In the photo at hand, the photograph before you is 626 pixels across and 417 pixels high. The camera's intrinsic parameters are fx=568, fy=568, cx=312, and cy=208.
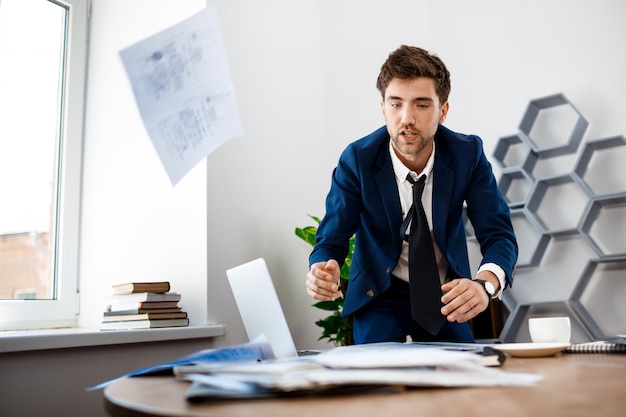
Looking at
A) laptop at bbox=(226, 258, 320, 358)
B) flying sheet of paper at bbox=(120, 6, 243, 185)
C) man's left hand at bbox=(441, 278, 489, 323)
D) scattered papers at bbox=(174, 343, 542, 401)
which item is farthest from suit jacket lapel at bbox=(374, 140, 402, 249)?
scattered papers at bbox=(174, 343, 542, 401)

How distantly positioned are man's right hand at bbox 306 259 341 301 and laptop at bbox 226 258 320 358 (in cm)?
18

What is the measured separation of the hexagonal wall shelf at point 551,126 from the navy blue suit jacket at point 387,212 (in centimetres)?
113

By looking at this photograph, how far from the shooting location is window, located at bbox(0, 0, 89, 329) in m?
2.36

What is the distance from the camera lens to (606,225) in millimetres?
2518

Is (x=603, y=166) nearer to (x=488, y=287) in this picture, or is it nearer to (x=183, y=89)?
(x=488, y=287)

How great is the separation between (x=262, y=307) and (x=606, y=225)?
2.01 metres

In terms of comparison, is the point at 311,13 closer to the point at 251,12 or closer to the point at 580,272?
the point at 251,12

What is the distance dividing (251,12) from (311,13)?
67cm

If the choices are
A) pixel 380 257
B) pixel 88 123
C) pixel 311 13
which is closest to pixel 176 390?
pixel 380 257

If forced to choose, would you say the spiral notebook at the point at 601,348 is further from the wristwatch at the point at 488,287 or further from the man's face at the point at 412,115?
the man's face at the point at 412,115

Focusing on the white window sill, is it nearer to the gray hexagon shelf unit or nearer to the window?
the window

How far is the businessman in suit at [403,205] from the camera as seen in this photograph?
5.22ft

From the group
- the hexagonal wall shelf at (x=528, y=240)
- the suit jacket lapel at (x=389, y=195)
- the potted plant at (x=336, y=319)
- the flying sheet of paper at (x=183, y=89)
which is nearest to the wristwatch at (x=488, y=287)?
the suit jacket lapel at (x=389, y=195)

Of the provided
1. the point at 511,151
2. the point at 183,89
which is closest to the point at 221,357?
the point at 183,89
